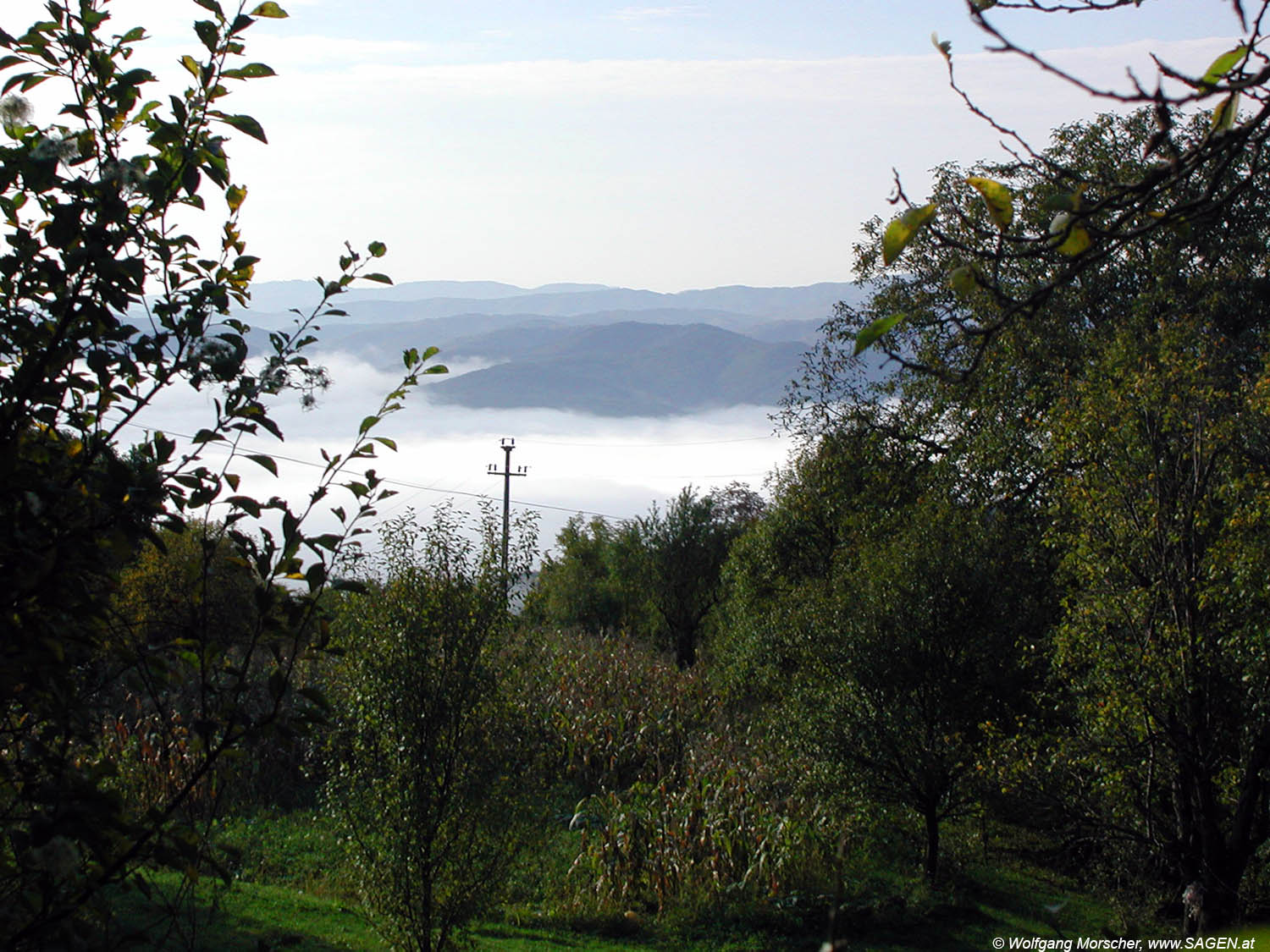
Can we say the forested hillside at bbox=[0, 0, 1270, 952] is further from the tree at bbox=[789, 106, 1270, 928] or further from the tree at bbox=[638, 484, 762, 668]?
the tree at bbox=[638, 484, 762, 668]

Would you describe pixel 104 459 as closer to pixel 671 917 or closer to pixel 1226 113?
pixel 1226 113

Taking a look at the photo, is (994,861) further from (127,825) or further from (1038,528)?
(127,825)

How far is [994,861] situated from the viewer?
56.5 feet

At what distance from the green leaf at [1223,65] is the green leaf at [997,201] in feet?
1.15

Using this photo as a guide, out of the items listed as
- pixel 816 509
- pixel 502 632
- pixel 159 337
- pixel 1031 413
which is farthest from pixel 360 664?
pixel 816 509

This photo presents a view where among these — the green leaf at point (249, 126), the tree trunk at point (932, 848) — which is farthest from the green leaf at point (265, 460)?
the tree trunk at point (932, 848)

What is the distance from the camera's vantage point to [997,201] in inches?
77.6

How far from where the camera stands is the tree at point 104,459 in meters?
2.21

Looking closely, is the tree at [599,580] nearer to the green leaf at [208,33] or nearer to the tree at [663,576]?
the tree at [663,576]

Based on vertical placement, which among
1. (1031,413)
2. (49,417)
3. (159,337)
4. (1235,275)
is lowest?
(49,417)

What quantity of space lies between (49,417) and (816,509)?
21593mm

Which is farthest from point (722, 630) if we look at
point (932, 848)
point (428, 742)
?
point (428, 742)

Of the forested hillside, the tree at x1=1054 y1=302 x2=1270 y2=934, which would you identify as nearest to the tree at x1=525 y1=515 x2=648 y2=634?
the forested hillside

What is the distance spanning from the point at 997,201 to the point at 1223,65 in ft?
1.31
